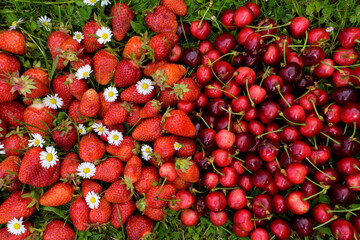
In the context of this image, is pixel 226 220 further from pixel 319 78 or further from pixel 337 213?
pixel 319 78

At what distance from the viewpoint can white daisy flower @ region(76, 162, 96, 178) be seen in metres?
2.03

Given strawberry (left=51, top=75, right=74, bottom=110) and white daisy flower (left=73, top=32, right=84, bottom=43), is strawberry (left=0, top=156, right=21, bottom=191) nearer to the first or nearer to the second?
strawberry (left=51, top=75, right=74, bottom=110)

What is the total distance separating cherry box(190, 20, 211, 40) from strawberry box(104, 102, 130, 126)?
76 centimetres

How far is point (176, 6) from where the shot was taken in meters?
2.13

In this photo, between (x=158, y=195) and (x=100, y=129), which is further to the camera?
(x=100, y=129)

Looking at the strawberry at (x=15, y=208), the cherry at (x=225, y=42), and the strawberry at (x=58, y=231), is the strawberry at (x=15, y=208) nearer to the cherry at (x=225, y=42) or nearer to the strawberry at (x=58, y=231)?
the strawberry at (x=58, y=231)

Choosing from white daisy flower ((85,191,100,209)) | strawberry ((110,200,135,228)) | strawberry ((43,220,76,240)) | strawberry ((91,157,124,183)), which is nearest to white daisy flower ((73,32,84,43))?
strawberry ((91,157,124,183))

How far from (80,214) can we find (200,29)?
1624 millimetres

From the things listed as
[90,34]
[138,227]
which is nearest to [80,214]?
[138,227]

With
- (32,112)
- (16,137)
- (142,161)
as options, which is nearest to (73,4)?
(32,112)

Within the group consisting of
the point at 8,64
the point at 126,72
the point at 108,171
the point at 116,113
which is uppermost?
the point at 8,64

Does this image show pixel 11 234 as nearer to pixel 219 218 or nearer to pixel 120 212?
pixel 120 212

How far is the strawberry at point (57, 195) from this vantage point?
2.02 metres

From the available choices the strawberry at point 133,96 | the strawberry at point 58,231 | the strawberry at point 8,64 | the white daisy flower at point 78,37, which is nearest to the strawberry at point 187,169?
the strawberry at point 133,96
